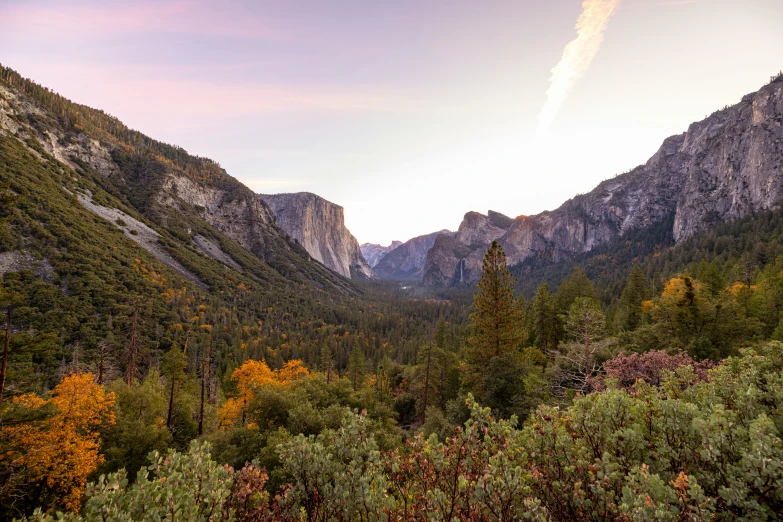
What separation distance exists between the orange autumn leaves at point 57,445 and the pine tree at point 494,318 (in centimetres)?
2555

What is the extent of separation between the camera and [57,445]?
16.2 m

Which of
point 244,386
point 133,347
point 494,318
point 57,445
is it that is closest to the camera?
point 57,445

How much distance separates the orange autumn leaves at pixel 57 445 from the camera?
15195 mm

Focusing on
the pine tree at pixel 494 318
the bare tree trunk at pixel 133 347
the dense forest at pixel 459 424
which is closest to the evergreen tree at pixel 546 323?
the dense forest at pixel 459 424

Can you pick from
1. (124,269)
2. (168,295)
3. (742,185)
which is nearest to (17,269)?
(124,269)

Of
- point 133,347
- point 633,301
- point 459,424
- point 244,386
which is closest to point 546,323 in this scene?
point 633,301

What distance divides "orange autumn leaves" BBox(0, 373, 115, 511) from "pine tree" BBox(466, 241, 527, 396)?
2555 centimetres

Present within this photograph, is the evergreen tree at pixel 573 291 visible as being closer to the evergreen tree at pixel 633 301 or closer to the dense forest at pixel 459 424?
the dense forest at pixel 459 424

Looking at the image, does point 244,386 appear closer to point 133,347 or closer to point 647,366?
point 133,347

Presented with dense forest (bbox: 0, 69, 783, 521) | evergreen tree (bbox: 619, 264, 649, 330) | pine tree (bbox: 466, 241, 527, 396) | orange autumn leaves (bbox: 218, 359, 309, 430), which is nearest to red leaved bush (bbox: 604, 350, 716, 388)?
dense forest (bbox: 0, 69, 783, 521)

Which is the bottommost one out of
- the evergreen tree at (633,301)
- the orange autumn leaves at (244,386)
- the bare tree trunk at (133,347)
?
the orange autumn leaves at (244,386)

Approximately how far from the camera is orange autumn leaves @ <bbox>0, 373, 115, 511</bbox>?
1520 cm

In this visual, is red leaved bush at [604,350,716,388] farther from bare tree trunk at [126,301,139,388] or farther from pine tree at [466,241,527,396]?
bare tree trunk at [126,301,139,388]

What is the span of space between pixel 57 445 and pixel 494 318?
93.9 feet
